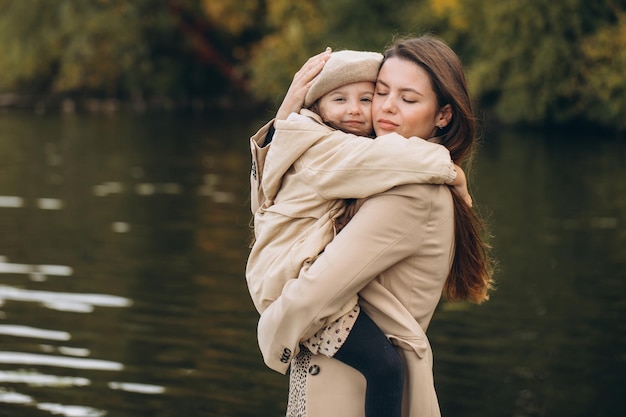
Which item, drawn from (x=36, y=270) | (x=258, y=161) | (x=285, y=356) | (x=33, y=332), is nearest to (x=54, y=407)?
(x=33, y=332)

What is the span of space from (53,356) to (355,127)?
471 centimetres

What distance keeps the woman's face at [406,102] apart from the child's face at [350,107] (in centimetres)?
4

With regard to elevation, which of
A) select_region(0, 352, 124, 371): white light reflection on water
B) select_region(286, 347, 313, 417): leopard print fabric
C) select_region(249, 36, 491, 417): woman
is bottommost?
select_region(0, 352, 124, 371): white light reflection on water

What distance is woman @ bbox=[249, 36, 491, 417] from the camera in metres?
2.81

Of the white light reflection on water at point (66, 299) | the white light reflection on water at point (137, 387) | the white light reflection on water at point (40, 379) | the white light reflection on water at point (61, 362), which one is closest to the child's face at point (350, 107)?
the white light reflection on water at point (137, 387)

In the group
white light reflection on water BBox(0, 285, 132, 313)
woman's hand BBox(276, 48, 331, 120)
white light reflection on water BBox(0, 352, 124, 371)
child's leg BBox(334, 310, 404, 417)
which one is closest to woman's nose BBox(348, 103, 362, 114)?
woman's hand BBox(276, 48, 331, 120)

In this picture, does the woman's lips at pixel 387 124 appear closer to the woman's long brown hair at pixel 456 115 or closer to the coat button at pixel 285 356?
the woman's long brown hair at pixel 456 115

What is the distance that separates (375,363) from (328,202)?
0.41 metres

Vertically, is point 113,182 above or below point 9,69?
below

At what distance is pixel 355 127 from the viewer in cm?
312

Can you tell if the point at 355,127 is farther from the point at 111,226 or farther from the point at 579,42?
the point at 579,42

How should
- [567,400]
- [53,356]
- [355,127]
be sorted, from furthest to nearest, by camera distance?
[53,356] → [567,400] → [355,127]

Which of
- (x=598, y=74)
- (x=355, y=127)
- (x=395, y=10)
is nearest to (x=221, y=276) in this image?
(x=355, y=127)

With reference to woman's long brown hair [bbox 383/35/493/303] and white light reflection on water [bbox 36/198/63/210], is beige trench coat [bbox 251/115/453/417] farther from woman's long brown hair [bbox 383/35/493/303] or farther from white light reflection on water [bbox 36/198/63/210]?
white light reflection on water [bbox 36/198/63/210]
